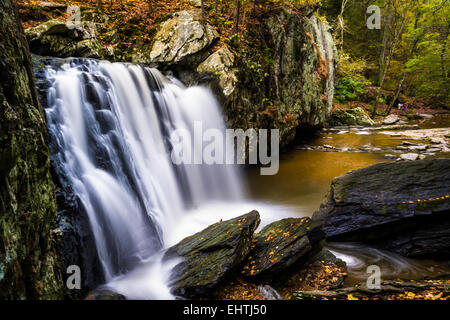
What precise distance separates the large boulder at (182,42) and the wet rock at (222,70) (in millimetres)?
325

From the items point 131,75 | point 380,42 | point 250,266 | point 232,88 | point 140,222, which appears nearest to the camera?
point 250,266

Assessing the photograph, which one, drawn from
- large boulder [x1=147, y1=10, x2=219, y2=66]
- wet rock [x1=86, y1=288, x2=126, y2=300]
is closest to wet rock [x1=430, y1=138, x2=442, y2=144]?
large boulder [x1=147, y1=10, x2=219, y2=66]

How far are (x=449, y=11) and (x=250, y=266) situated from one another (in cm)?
2412

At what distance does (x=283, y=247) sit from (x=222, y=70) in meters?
5.70

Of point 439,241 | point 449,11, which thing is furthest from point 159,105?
point 449,11

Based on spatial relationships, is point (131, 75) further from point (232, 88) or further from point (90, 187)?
point (90, 187)

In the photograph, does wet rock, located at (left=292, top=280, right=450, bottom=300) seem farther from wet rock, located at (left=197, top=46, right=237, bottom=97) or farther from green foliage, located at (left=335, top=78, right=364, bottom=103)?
green foliage, located at (left=335, top=78, right=364, bottom=103)

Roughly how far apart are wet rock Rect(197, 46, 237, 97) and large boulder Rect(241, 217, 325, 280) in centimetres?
479

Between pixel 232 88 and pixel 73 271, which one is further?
pixel 232 88

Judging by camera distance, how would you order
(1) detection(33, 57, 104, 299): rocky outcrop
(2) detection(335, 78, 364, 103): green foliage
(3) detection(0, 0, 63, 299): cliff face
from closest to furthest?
(3) detection(0, 0, 63, 299): cliff face, (1) detection(33, 57, 104, 299): rocky outcrop, (2) detection(335, 78, 364, 103): green foliage

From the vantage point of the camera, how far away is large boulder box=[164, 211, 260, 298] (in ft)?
11.0

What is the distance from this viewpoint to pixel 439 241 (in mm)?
4215

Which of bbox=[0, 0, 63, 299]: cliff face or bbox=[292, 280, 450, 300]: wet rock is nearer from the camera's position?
bbox=[0, 0, 63, 299]: cliff face

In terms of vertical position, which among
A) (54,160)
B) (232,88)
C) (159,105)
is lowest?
(54,160)
